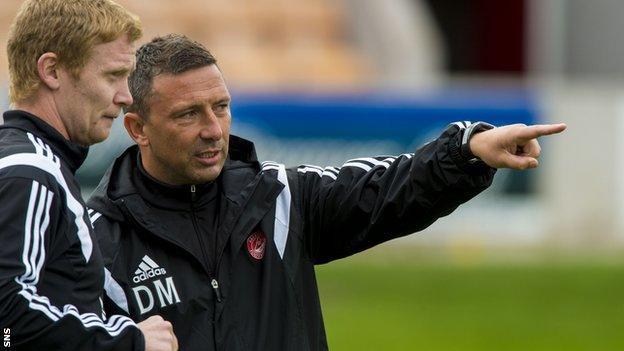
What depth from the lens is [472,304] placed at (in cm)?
1331

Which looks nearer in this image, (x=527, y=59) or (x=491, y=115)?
(x=491, y=115)

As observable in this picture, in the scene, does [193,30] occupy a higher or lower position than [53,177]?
higher

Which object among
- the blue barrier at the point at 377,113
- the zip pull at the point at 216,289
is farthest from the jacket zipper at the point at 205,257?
the blue barrier at the point at 377,113

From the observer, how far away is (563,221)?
18.2 meters

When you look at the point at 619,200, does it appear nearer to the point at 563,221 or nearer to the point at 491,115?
the point at 563,221

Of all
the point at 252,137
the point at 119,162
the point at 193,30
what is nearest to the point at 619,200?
the point at 252,137

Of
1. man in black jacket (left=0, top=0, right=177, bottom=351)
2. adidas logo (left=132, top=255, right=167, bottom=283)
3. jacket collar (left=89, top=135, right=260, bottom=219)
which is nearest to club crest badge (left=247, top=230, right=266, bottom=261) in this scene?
jacket collar (left=89, top=135, right=260, bottom=219)

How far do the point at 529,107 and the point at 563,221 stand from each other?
1.63 m

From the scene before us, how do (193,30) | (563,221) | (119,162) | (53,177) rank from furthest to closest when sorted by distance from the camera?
(193,30), (563,221), (119,162), (53,177)

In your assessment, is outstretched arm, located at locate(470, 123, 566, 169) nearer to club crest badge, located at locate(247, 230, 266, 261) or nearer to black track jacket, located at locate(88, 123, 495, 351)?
black track jacket, located at locate(88, 123, 495, 351)

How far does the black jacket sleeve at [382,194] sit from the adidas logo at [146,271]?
0.52 meters

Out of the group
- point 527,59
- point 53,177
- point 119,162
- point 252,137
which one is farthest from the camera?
point 527,59

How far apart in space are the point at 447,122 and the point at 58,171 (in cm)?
1374

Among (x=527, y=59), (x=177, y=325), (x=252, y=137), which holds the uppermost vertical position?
(x=527, y=59)
